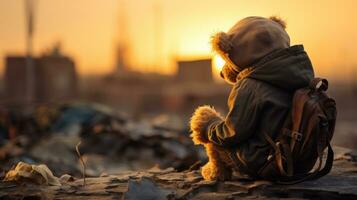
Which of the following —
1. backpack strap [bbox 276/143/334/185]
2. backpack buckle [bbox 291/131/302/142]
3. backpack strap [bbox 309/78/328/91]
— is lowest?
backpack strap [bbox 276/143/334/185]

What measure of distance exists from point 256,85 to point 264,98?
126 mm

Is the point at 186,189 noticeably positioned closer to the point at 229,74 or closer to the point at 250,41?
the point at 229,74

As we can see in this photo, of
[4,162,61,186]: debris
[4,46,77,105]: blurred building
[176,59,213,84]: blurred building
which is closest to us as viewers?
[4,162,61,186]: debris

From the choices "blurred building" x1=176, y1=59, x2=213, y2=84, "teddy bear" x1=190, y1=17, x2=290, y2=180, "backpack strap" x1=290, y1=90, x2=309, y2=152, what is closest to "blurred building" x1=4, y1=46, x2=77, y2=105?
"blurred building" x1=176, y1=59, x2=213, y2=84

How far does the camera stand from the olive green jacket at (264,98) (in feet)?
13.0

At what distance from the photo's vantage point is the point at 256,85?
157 inches

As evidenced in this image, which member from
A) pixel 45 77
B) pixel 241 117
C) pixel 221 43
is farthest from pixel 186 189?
pixel 45 77

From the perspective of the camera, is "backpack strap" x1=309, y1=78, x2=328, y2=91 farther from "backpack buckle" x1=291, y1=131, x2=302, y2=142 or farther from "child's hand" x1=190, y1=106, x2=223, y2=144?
"child's hand" x1=190, y1=106, x2=223, y2=144

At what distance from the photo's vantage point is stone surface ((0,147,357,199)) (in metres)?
3.87

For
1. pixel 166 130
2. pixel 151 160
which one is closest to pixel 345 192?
pixel 151 160

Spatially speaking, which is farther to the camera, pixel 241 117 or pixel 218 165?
pixel 218 165

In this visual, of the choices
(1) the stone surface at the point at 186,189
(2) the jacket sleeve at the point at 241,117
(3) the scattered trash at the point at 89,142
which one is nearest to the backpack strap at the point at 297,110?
(2) the jacket sleeve at the point at 241,117

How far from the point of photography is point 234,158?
165 inches

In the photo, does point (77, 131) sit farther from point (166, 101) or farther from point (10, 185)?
point (166, 101)
